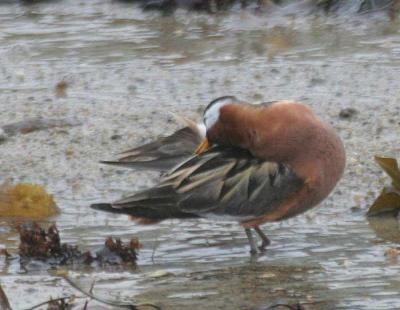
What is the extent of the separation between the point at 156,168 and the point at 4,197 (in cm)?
89

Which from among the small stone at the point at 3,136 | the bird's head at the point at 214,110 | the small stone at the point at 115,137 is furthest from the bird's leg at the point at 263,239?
the small stone at the point at 3,136

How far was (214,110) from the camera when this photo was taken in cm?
701

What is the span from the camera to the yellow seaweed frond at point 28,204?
7.52 metres

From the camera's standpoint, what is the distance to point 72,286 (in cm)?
596

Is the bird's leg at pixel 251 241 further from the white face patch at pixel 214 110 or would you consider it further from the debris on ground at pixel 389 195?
the debris on ground at pixel 389 195

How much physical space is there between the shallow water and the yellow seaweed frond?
116 millimetres

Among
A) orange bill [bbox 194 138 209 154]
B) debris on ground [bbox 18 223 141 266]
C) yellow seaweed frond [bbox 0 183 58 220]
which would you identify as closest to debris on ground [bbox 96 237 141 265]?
debris on ground [bbox 18 223 141 266]

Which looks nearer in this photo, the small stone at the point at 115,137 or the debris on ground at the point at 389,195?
the debris on ground at the point at 389,195

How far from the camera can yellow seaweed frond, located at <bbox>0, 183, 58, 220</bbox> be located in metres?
7.52

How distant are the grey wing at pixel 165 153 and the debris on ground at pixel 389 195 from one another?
100 centimetres

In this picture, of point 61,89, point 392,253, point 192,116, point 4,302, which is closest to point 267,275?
point 392,253

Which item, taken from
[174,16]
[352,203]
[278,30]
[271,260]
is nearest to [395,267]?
[271,260]

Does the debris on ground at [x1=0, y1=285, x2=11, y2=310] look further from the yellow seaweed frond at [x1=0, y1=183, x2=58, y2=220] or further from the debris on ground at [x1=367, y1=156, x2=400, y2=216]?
the debris on ground at [x1=367, y1=156, x2=400, y2=216]

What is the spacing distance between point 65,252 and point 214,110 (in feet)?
3.57
